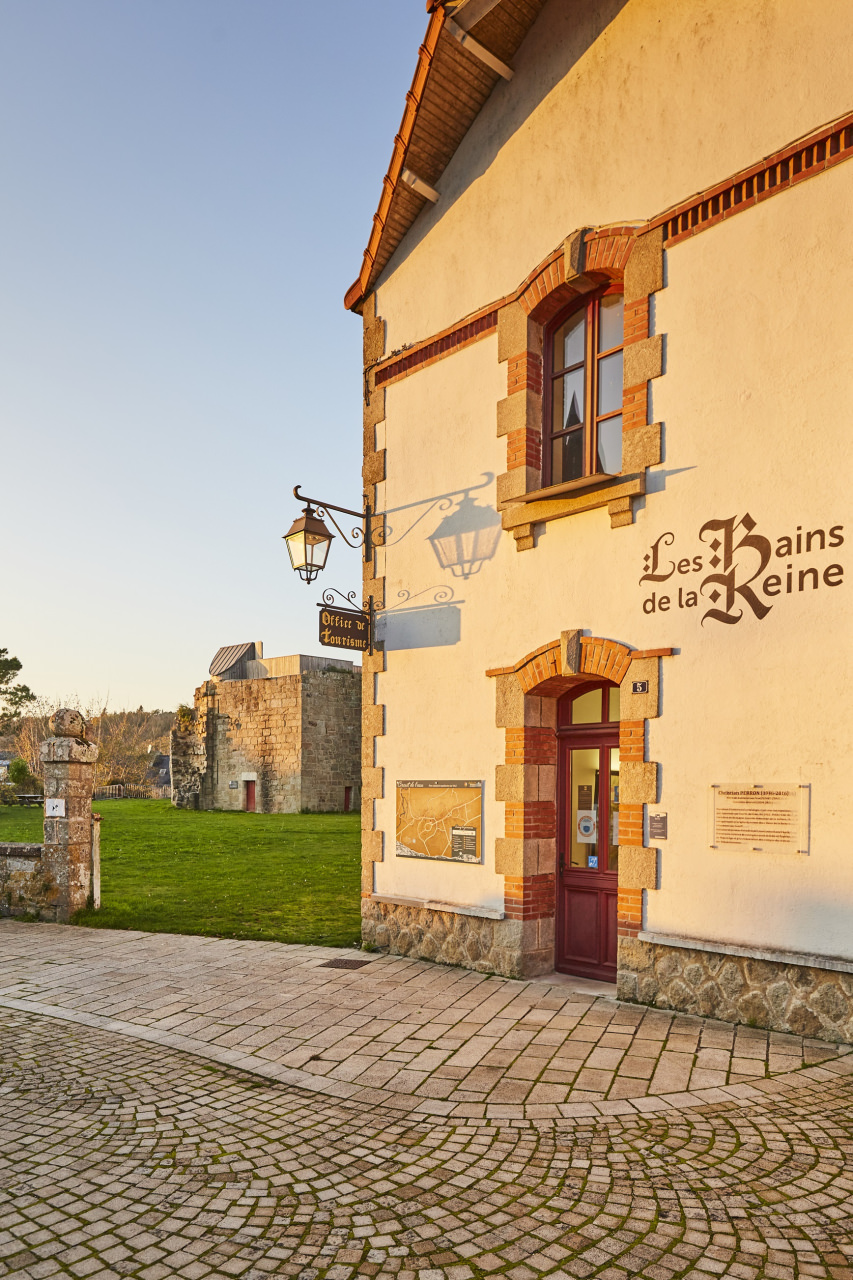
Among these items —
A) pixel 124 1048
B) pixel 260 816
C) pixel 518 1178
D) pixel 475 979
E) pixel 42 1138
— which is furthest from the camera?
pixel 260 816

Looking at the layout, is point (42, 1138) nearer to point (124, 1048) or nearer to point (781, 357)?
point (124, 1048)

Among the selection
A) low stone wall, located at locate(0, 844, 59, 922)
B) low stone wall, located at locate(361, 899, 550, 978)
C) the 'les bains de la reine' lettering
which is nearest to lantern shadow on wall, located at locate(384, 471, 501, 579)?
the 'les bains de la reine' lettering

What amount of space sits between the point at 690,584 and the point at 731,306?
2.05 metres

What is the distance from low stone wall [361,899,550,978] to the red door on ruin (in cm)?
39

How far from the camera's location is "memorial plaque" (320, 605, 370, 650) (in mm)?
8414

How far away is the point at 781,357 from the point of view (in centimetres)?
598

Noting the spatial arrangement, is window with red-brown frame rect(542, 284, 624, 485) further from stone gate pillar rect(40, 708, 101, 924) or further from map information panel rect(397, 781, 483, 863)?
stone gate pillar rect(40, 708, 101, 924)

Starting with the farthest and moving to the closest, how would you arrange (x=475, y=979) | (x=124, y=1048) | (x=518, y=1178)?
(x=475, y=979), (x=124, y=1048), (x=518, y=1178)

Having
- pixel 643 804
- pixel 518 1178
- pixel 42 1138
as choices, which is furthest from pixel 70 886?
pixel 518 1178

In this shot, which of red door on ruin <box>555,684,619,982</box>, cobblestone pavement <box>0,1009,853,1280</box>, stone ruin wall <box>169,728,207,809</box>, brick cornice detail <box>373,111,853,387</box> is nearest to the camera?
cobblestone pavement <box>0,1009,853,1280</box>

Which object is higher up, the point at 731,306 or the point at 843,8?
the point at 843,8

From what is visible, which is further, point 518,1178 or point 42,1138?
point 42,1138

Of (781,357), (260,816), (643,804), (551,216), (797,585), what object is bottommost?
(260,816)

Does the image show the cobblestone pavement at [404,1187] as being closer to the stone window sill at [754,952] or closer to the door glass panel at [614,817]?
the stone window sill at [754,952]
